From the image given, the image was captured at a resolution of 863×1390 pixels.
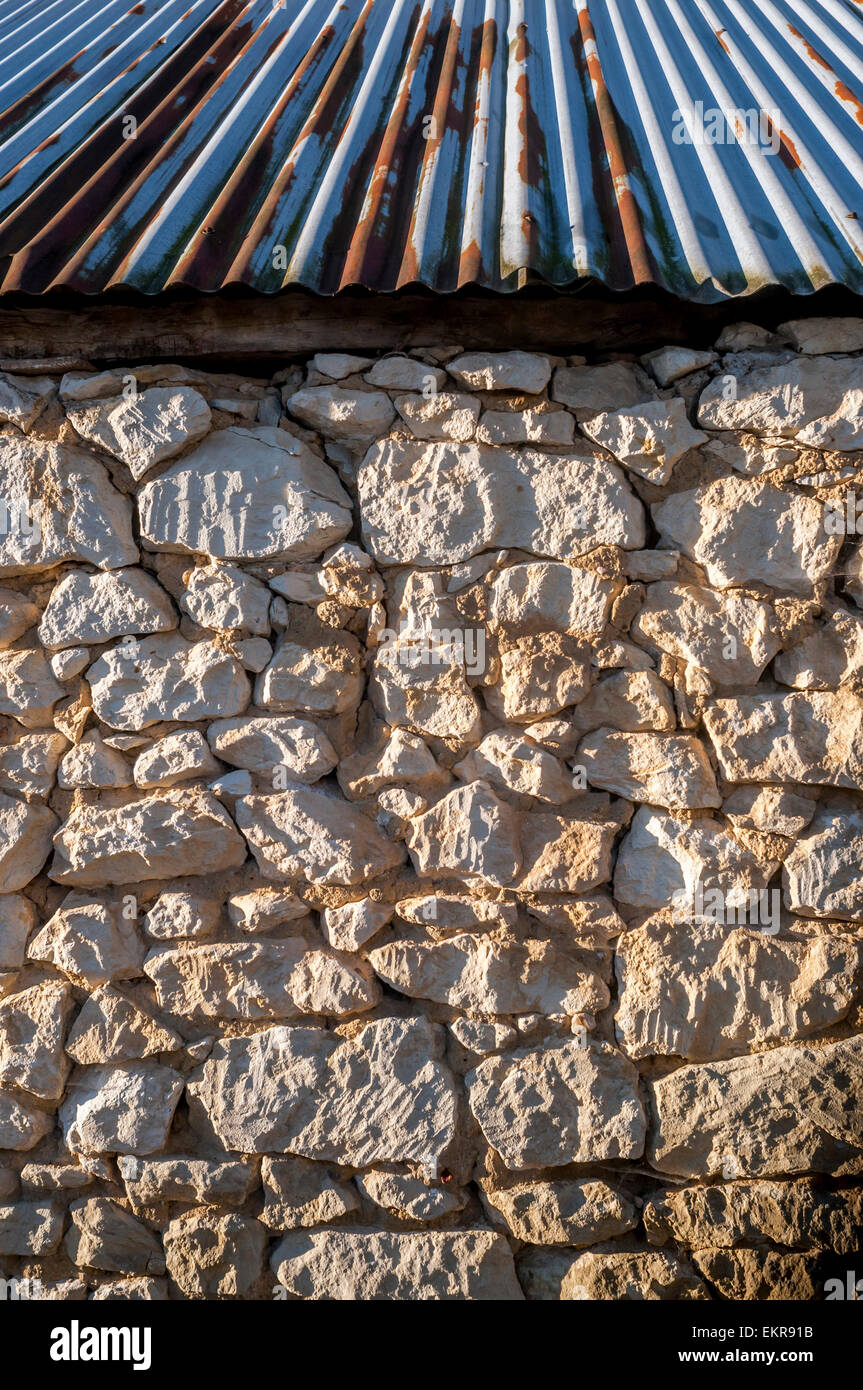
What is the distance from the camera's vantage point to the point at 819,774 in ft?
6.98

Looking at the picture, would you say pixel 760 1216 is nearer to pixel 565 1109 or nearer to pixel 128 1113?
pixel 565 1109

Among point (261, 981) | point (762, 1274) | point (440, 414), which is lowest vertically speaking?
point (762, 1274)

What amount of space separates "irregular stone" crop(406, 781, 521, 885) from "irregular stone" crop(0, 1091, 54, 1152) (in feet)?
3.74

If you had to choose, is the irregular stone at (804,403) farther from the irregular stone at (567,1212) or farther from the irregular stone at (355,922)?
the irregular stone at (567,1212)

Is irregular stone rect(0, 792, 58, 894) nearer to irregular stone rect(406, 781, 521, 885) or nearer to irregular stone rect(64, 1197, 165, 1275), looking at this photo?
irregular stone rect(64, 1197, 165, 1275)

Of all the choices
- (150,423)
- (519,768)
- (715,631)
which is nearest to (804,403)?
(715,631)

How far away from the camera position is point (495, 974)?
2.16 m

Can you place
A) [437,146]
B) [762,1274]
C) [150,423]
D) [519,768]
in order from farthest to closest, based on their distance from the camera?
1. [437,146]
2. [150,423]
3. [519,768]
4. [762,1274]

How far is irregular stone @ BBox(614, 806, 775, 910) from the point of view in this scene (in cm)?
214

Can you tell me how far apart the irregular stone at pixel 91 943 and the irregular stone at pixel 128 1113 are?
24cm

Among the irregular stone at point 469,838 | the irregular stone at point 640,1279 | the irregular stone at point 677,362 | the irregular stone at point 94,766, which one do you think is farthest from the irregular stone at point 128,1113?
the irregular stone at point 677,362

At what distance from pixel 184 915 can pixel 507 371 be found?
5.10 ft

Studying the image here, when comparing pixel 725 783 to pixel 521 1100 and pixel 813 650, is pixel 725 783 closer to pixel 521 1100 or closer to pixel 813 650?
pixel 813 650

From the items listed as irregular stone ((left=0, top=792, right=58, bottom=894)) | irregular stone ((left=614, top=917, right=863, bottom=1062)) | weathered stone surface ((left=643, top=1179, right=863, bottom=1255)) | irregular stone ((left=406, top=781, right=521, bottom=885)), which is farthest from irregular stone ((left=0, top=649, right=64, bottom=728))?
weathered stone surface ((left=643, top=1179, right=863, bottom=1255))
